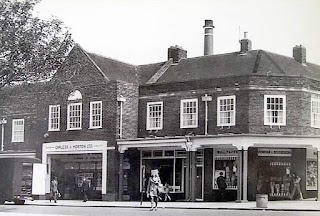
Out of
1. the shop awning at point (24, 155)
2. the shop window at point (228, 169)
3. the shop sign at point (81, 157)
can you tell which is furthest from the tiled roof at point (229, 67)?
the shop awning at point (24, 155)

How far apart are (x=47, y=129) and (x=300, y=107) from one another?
617 cm

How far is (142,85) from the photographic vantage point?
750 inches

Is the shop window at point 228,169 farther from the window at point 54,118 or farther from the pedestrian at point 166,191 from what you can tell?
the window at point 54,118

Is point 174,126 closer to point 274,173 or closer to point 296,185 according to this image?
point 274,173

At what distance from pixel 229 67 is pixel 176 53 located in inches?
103

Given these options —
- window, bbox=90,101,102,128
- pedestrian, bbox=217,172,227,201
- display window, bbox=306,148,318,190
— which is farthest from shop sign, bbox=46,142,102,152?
display window, bbox=306,148,318,190

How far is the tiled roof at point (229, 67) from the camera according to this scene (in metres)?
16.5

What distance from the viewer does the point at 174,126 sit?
18.4 m

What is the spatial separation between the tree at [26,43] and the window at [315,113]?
4.91 meters

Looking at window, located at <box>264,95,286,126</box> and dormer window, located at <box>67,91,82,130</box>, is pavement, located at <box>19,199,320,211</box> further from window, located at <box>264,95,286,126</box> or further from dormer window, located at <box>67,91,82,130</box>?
window, located at <box>264,95,286,126</box>

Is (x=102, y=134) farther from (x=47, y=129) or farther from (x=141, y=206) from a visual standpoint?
(x=141, y=206)

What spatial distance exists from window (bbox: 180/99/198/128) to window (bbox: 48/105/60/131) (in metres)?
3.25

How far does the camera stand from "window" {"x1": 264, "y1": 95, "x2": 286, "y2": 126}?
1628 centimetres

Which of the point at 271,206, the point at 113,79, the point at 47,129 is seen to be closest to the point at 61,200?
the point at 47,129
